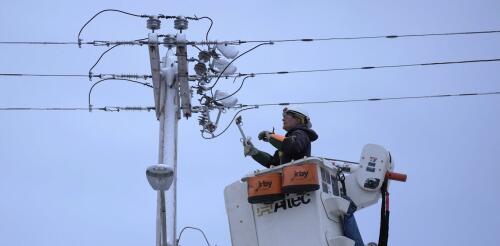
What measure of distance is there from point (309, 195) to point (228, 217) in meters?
1.12

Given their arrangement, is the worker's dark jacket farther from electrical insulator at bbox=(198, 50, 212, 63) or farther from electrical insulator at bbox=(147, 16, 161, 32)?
electrical insulator at bbox=(147, 16, 161, 32)

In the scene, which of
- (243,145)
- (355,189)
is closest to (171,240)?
(243,145)

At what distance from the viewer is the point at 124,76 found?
16219mm

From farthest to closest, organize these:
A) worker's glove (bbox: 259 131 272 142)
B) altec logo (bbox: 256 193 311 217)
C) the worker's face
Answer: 1. the worker's face
2. worker's glove (bbox: 259 131 272 142)
3. altec logo (bbox: 256 193 311 217)

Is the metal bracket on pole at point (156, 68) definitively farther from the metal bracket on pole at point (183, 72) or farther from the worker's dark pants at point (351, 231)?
the worker's dark pants at point (351, 231)

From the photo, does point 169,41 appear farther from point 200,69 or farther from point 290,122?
point 290,122

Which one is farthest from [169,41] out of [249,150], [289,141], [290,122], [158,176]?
[158,176]

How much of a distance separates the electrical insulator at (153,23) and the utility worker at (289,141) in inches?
161

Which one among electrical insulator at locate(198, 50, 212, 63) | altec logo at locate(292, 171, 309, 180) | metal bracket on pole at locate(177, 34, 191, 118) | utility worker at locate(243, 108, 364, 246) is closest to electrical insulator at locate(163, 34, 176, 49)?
metal bracket on pole at locate(177, 34, 191, 118)

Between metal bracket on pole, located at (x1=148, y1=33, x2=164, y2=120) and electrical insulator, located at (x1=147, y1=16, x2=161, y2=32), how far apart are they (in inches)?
12.9

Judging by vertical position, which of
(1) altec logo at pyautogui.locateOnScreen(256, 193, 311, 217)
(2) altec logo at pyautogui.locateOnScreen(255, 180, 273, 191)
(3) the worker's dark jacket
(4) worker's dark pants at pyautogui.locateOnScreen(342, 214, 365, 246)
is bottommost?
(4) worker's dark pants at pyautogui.locateOnScreen(342, 214, 365, 246)

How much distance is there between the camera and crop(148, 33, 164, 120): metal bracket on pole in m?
15.2

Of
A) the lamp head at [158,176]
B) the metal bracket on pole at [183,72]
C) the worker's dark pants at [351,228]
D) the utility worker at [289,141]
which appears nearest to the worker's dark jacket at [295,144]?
the utility worker at [289,141]

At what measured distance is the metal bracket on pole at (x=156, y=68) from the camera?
15.2m
